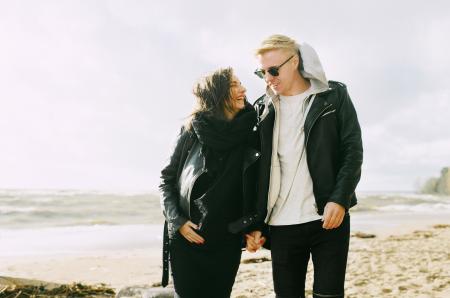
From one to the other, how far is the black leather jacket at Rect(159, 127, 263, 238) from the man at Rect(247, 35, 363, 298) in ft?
Answer: 0.27

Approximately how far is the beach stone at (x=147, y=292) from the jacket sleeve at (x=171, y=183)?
76.9 inches

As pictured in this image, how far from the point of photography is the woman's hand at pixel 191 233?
2.54m

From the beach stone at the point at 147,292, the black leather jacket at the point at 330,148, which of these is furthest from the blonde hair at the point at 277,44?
the beach stone at the point at 147,292

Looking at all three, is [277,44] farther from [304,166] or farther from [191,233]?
[191,233]

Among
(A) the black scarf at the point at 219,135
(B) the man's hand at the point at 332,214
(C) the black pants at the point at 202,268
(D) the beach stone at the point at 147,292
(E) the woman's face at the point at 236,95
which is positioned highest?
(E) the woman's face at the point at 236,95

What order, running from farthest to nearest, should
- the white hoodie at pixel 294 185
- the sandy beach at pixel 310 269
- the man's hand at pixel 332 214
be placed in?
the sandy beach at pixel 310 269, the white hoodie at pixel 294 185, the man's hand at pixel 332 214

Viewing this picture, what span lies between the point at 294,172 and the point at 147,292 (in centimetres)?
270

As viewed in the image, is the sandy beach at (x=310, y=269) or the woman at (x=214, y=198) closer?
the woman at (x=214, y=198)

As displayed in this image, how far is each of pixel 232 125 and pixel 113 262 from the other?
23.8ft

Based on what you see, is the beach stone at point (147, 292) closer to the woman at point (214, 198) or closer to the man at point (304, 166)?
the woman at point (214, 198)

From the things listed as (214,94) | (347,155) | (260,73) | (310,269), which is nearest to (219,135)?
(214,94)

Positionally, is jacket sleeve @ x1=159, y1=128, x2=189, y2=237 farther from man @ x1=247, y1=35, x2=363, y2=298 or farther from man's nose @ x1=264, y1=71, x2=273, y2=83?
man's nose @ x1=264, y1=71, x2=273, y2=83

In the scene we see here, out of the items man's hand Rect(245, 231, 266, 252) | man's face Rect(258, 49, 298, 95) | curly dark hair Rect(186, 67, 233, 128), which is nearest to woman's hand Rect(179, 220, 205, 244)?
man's hand Rect(245, 231, 266, 252)

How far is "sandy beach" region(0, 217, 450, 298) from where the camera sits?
551 centimetres
